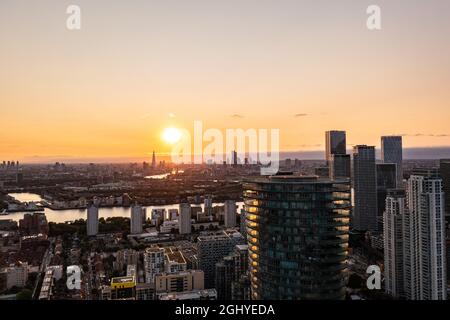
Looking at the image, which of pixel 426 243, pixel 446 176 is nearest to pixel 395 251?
pixel 426 243

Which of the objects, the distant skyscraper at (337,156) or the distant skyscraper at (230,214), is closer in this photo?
the distant skyscraper at (230,214)

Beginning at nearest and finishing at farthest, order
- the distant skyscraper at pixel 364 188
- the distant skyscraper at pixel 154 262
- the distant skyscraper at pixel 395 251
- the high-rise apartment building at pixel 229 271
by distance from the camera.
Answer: the high-rise apartment building at pixel 229 271 < the distant skyscraper at pixel 395 251 < the distant skyscraper at pixel 154 262 < the distant skyscraper at pixel 364 188

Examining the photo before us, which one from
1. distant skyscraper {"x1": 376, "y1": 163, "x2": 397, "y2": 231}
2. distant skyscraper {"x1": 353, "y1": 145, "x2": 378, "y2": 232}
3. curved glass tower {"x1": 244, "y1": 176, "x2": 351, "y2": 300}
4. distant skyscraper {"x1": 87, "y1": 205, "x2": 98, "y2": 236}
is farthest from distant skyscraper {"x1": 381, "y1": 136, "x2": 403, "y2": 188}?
curved glass tower {"x1": 244, "y1": 176, "x2": 351, "y2": 300}

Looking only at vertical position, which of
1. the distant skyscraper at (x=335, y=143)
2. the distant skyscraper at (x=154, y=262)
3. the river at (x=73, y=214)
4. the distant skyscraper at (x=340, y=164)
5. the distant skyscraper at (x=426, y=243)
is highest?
the distant skyscraper at (x=335, y=143)

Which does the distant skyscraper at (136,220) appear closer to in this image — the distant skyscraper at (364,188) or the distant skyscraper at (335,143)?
the distant skyscraper at (364,188)

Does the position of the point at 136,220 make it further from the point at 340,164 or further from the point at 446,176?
the point at 446,176

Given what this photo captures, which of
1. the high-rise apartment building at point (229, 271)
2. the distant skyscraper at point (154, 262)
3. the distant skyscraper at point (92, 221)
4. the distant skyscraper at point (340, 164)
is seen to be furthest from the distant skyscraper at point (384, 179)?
the distant skyscraper at point (92, 221)

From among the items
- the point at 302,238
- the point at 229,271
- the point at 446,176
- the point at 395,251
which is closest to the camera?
the point at 302,238
